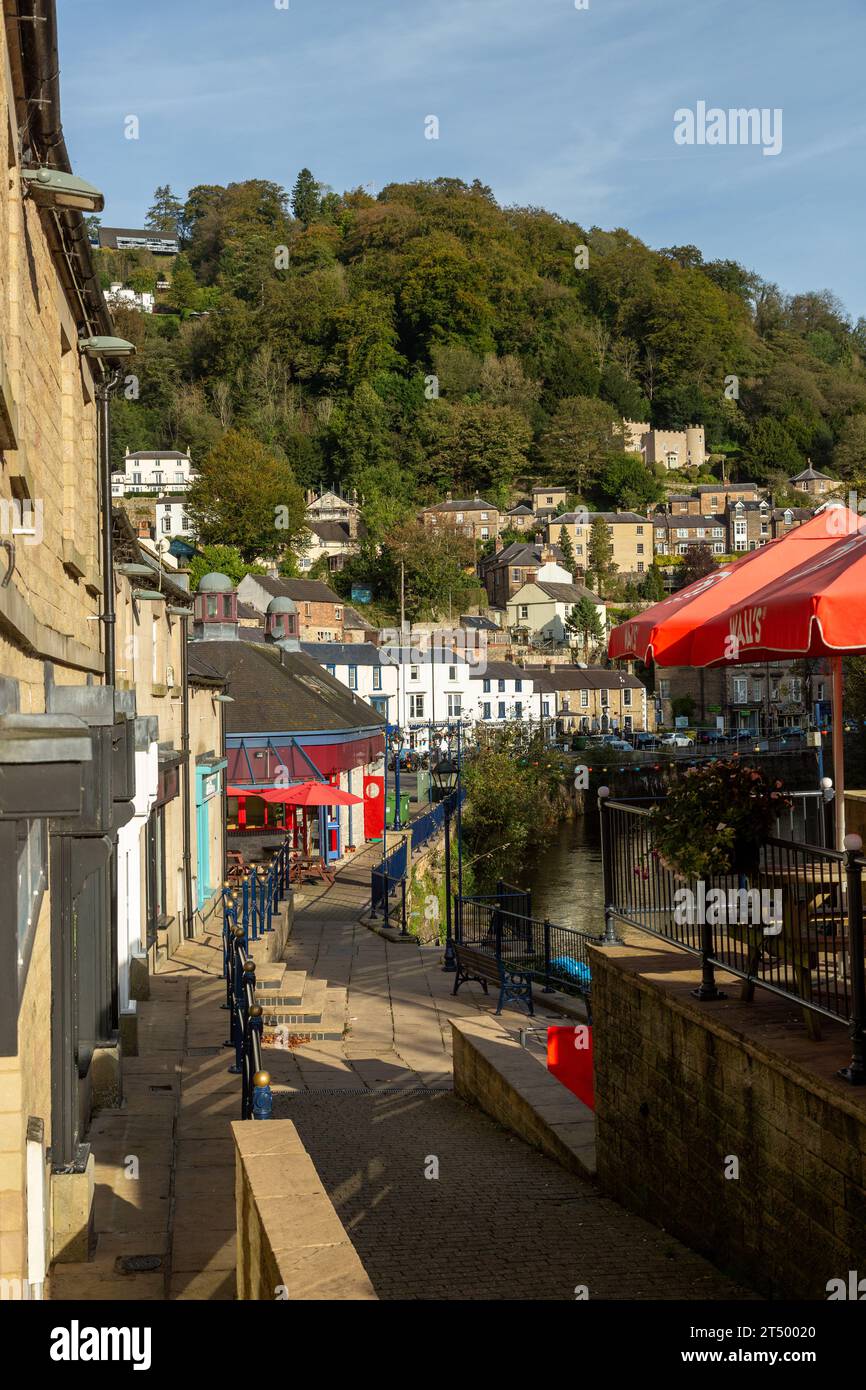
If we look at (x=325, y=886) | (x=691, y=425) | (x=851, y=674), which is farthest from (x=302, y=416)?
(x=325, y=886)

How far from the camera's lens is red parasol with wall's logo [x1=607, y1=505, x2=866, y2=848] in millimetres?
6070

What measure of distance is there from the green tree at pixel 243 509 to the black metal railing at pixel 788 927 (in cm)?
8609

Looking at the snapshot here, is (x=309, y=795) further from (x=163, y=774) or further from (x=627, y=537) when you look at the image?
(x=627, y=537)

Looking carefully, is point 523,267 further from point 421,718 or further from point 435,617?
point 421,718

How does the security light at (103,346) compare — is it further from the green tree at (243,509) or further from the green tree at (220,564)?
the green tree at (243,509)

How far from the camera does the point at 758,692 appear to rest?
96.8m

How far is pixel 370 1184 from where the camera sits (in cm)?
880

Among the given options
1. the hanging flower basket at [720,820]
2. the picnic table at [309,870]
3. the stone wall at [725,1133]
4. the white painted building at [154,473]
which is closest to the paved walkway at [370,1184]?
the stone wall at [725,1133]

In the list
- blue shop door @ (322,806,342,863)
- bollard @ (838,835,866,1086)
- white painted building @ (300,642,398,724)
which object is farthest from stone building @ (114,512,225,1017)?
white painted building @ (300,642,398,724)

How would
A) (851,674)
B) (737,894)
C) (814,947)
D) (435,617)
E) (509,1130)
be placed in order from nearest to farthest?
(814,947) → (737,894) → (509,1130) → (851,674) → (435,617)

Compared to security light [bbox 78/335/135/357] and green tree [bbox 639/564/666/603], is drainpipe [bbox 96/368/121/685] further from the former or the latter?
green tree [bbox 639/564/666/603]

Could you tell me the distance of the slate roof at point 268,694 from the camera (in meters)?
27.9

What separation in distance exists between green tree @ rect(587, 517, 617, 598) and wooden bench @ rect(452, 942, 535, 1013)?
94.6 meters
